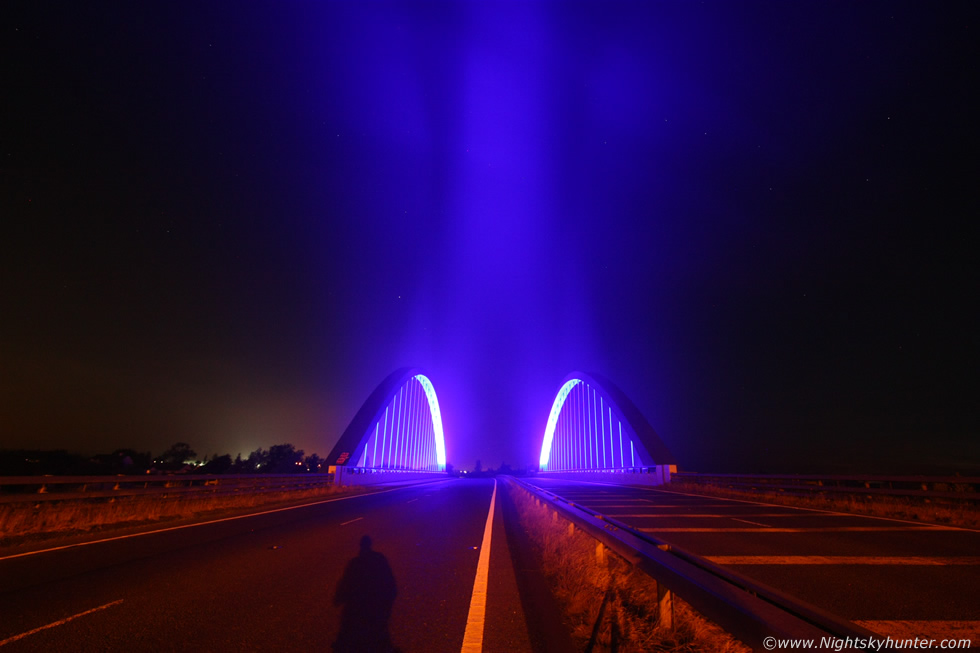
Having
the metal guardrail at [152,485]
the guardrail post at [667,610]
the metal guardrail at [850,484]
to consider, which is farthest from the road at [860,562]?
the metal guardrail at [152,485]

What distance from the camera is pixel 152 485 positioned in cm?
1980

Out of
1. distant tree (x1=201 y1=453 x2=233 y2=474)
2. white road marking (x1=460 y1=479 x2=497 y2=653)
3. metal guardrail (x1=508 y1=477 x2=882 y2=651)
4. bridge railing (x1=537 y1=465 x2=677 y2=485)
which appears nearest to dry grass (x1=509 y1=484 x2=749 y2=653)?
metal guardrail (x1=508 y1=477 x2=882 y2=651)

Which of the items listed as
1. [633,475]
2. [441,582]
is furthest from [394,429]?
[441,582]

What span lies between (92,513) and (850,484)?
2889 cm

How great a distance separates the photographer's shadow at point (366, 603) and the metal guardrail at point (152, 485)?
30.5ft

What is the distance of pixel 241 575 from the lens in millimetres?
6410

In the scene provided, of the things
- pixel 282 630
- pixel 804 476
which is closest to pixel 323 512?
pixel 282 630

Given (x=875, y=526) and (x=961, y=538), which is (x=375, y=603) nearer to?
(x=961, y=538)

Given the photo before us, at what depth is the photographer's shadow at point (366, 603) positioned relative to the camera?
407 centimetres

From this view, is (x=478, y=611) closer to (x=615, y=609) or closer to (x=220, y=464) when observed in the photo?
(x=615, y=609)

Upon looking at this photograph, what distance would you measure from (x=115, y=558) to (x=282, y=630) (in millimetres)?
5035

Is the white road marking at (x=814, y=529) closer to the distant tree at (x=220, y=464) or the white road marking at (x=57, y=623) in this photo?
the white road marking at (x=57, y=623)

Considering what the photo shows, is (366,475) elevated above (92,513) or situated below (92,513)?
below

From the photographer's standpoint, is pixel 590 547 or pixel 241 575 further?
pixel 590 547
